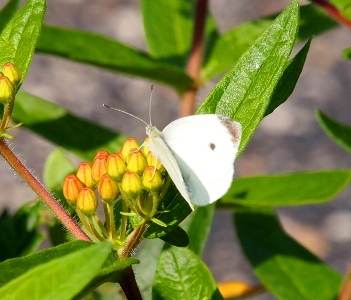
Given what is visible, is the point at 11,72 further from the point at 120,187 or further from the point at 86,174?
the point at 120,187

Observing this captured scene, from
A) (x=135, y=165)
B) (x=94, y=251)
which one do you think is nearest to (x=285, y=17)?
(x=135, y=165)

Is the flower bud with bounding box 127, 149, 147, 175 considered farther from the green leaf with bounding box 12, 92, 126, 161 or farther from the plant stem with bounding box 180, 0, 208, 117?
the plant stem with bounding box 180, 0, 208, 117

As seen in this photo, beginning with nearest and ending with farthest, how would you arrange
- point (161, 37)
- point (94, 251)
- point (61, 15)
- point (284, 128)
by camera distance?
point (94, 251), point (161, 37), point (284, 128), point (61, 15)

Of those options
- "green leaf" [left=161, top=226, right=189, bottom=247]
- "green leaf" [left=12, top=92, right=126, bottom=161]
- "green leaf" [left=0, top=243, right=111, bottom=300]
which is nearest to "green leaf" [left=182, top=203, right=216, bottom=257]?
"green leaf" [left=161, top=226, right=189, bottom=247]

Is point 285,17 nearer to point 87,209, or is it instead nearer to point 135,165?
point 135,165

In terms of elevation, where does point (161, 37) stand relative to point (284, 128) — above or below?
above
